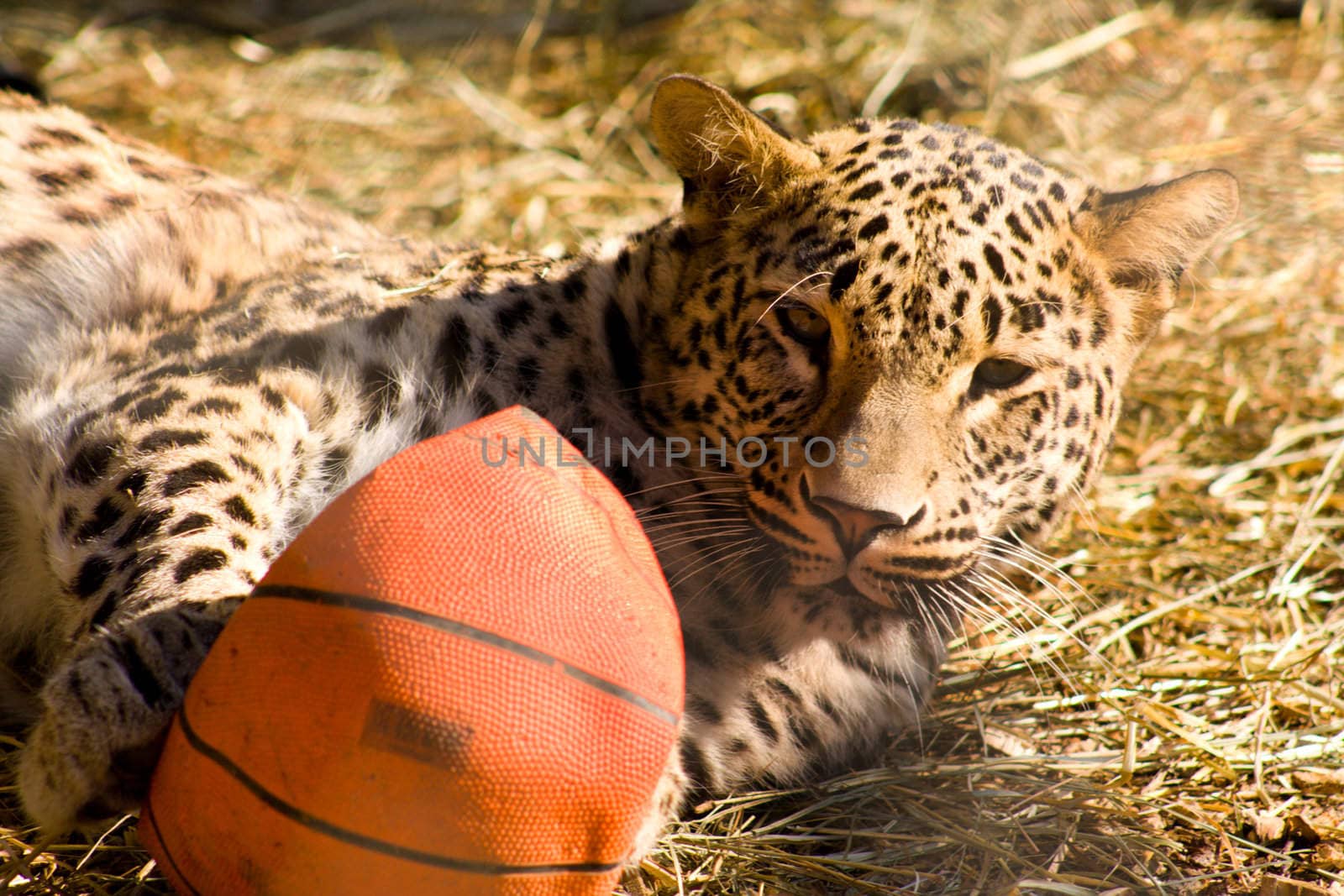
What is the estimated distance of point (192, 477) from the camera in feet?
10.0

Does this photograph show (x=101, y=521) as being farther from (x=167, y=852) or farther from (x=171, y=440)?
(x=167, y=852)

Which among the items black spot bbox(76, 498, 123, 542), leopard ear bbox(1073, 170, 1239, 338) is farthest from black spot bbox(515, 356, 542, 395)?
leopard ear bbox(1073, 170, 1239, 338)

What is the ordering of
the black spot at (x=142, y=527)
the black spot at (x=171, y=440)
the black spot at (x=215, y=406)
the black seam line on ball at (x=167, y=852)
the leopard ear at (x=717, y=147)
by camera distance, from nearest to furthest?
the black seam line on ball at (x=167, y=852), the black spot at (x=142, y=527), the black spot at (x=171, y=440), the black spot at (x=215, y=406), the leopard ear at (x=717, y=147)

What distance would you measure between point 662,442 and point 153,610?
1.56 m

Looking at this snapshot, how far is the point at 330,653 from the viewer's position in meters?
2.39

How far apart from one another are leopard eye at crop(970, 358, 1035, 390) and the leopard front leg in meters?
1.86

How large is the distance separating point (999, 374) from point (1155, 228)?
790 mm

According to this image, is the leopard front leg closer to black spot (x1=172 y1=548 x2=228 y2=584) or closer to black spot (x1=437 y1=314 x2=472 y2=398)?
black spot (x1=172 y1=548 x2=228 y2=584)

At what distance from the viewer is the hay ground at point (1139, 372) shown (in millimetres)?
3535

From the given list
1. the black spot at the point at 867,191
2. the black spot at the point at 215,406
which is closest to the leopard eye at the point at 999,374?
the black spot at the point at 867,191

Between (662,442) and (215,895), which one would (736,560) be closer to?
(662,442)

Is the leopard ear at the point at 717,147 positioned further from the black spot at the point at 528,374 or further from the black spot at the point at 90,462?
the black spot at the point at 90,462

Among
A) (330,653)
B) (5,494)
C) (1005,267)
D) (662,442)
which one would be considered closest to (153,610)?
(330,653)

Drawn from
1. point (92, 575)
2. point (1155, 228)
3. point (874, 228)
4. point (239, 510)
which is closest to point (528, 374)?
point (239, 510)
